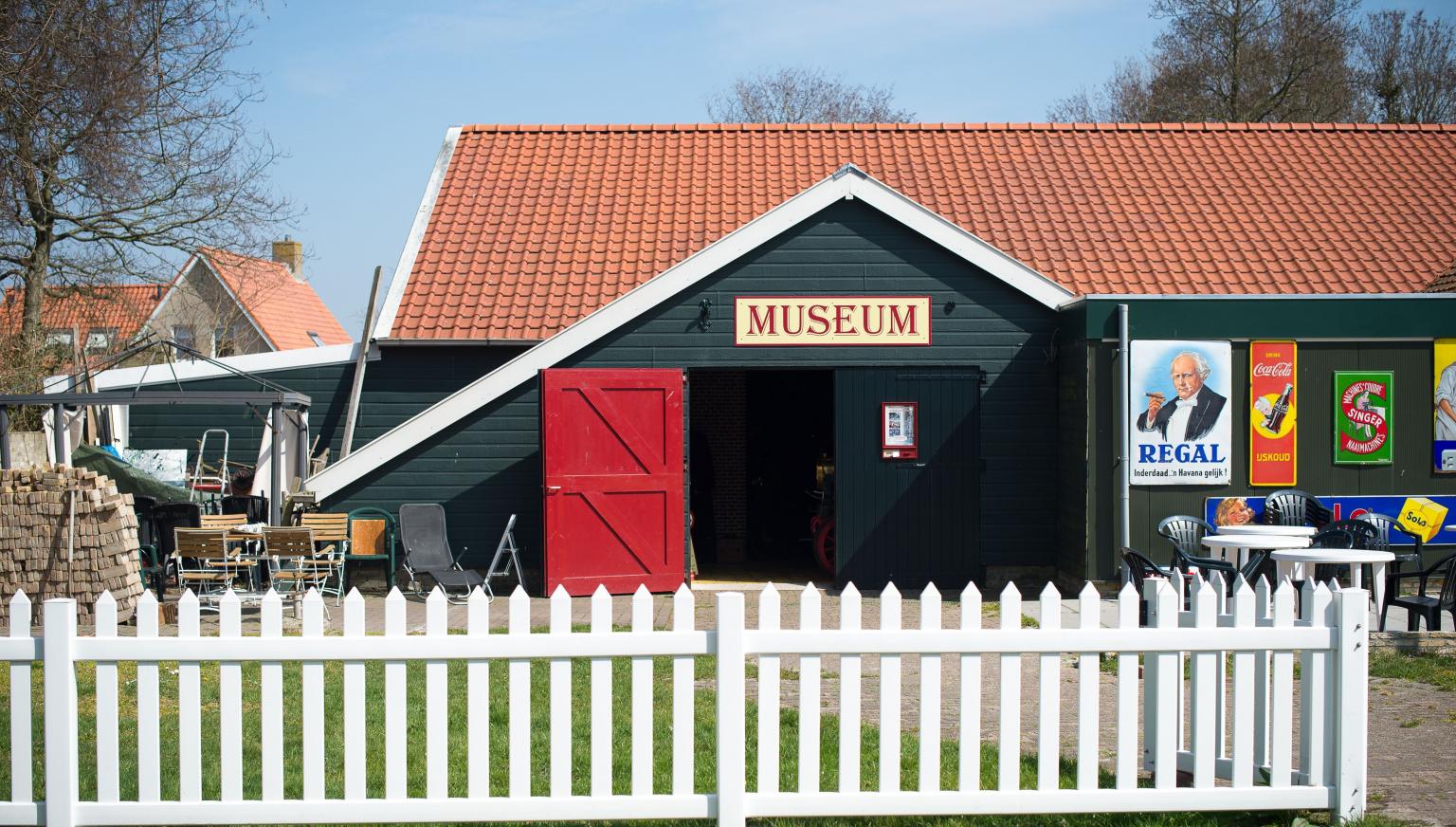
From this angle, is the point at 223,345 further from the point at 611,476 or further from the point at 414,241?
the point at 611,476

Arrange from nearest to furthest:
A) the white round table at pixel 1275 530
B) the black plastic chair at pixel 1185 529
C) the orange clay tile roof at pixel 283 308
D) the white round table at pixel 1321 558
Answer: the white round table at pixel 1321 558, the white round table at pixel 1275 530, the black plastic chair at pixel 1185 529, the orange clay tile roof at pixel 283 308

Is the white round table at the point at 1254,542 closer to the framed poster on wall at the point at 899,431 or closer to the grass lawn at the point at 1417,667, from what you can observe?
the grass lawn at the point at 1417,667

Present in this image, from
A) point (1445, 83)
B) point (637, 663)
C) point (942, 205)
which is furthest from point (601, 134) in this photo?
point (1445, 83)

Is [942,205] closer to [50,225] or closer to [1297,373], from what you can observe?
[1297,373]

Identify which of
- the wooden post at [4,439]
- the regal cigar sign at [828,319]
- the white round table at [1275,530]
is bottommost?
the white round table at [1275,530]

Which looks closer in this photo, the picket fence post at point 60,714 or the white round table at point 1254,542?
the picket fence post at point 60,714

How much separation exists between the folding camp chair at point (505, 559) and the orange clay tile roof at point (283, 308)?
16.8 metres

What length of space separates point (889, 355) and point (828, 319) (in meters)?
0.74

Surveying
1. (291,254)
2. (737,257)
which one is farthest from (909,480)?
(291,254)

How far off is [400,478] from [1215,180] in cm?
1133

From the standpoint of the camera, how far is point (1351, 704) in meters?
5.30

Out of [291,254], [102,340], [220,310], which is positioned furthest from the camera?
[291,254]

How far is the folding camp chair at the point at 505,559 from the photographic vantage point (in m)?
13.1

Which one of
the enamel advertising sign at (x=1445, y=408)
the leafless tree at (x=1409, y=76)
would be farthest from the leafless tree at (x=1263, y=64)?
the enamel advertising sign at (x=1445, y=408)
